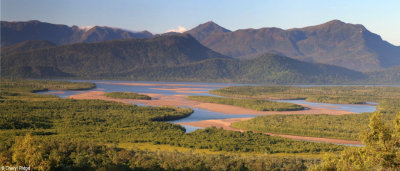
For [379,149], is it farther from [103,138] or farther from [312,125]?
[312,125]

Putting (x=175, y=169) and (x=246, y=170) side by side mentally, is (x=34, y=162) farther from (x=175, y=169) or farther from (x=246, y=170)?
(x=246, y=170)

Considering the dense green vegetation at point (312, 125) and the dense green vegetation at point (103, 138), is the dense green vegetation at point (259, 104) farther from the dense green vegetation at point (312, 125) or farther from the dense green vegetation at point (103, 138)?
the dense green vegetation at point (103, 138)

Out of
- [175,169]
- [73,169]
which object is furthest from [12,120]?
[175,169]

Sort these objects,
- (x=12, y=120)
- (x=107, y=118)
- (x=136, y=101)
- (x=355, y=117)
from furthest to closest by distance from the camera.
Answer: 1. (x=136, y=101)
2. (x=355, y=117)
3. (x=107, y=118)
4. (x=12, y=120)

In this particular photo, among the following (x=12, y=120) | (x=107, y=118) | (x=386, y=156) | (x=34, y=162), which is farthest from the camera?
(x=107, y=118)

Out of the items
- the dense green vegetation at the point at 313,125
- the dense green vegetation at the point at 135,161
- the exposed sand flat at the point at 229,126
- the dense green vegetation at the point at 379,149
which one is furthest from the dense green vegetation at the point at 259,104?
the dense green vegetation at the point at 379,149

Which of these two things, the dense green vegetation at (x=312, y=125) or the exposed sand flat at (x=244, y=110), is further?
the exposed sand flat at (x=244, y=110)

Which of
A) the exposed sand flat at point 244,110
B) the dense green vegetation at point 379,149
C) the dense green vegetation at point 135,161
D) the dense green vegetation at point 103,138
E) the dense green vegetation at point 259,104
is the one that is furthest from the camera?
the dense green vegetation at point 259,104

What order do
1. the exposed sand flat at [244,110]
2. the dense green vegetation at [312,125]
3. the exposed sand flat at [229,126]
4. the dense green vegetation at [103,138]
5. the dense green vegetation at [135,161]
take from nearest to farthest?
the dense green vegetation at [135,161] → the dense green vegetation at [103,138] → the exposed sand flat at [229,126] → the dense green vegetation at [312,125] → the exposed sand flat at [244,110]

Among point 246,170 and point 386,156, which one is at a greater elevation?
point 386,156

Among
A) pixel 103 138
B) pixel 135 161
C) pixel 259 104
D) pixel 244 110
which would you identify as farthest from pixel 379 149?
pixel 259 104
